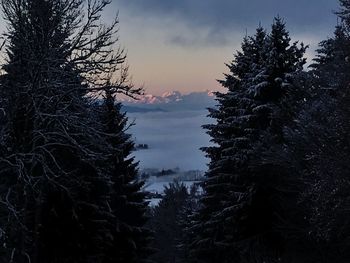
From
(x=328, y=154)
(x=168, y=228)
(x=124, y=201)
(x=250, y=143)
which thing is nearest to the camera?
(x=328, y=154)

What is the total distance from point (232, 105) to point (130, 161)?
4.97m

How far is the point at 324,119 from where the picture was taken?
50.9 ft

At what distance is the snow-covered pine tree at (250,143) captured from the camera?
18828mm

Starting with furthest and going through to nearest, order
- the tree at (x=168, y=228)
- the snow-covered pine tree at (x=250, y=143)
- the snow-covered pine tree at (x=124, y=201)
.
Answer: the tree at (x=168, y=228), the snow-covered pine tree at (x=124, y=201), the snow-covered pine tree at (x=250, y=143)

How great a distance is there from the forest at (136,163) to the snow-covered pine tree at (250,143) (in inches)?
2.2

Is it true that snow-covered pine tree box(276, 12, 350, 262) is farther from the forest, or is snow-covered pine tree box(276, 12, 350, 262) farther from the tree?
the tree

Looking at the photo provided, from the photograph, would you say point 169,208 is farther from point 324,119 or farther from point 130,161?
point 324,119

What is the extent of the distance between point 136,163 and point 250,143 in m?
6.08

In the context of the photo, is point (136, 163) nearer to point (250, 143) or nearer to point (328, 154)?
point (250, 143)

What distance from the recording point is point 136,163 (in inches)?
905

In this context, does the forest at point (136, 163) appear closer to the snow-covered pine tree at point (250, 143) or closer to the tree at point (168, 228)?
the snow-covered pine tree at point (250, 143)

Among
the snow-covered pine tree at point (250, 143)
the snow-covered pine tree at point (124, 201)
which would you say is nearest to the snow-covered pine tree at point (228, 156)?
the snow-covered pine tree at point (250, 143)

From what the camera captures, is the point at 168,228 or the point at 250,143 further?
the point at 168,228

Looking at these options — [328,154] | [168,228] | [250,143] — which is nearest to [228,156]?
[250,143]
